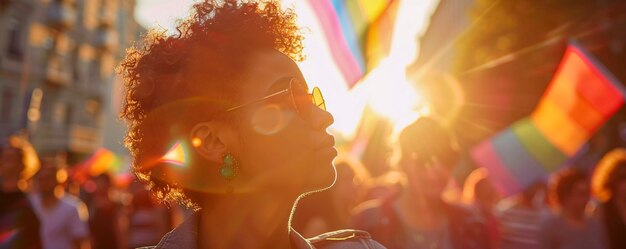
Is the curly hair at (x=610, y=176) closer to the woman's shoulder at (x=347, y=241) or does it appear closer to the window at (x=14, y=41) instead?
the woman's shoulder at (x=347, y=241)

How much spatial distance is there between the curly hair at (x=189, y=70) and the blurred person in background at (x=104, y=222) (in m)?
6.25

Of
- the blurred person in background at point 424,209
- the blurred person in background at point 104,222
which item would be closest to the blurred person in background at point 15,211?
the blurred person in background at point 424,209

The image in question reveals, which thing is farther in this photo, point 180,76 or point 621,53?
point 621,53

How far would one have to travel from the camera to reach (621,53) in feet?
46.7

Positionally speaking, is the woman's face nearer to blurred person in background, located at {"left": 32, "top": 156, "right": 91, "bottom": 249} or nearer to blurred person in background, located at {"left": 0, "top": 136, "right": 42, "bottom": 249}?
blurred person in background, located at {"left": 0, "top": 136, "right": 42, "bottom": 249}

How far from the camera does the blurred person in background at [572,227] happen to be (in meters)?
5.48

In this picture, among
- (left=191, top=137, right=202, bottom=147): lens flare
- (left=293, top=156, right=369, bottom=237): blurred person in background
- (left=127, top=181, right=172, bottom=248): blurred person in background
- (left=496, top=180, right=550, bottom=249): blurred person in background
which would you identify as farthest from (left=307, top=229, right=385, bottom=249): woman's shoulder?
(left=127, top=181, right=172, bottom=248): blurred person in background

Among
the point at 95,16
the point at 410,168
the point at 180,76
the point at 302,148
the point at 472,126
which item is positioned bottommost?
the point at 472,126

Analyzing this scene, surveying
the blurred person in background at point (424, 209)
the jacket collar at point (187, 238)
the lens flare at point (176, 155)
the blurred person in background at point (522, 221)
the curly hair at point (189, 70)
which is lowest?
the blurred person in background at point (522, 221)

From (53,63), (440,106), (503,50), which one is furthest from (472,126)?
(53,63)

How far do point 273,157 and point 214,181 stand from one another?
0.23 metres

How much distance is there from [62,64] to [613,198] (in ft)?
105

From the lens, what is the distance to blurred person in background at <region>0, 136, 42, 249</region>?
16.2 ft

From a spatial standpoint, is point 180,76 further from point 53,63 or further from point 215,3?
point 53,63
